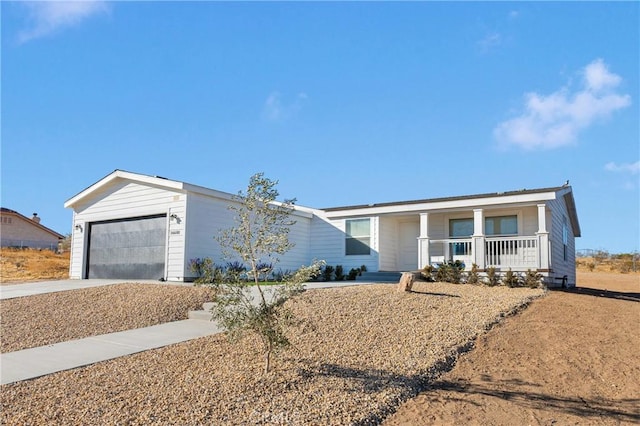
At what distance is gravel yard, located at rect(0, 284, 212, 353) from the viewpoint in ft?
26.6

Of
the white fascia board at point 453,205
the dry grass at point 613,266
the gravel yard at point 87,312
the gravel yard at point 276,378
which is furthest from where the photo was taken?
the dry grass at point 613,266

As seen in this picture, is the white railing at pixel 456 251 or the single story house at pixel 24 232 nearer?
the white railing at pixel 456 251

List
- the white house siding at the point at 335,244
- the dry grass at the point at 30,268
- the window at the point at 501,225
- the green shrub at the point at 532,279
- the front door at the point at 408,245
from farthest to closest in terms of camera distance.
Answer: the dry grass at the point at 30,268 < the front door at the point at 408,245 < the white house siding at the point at 335,244 < the window at the point at 501,225 < the green shrub at the point at 532,279

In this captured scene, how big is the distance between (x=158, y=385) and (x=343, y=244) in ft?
43.8

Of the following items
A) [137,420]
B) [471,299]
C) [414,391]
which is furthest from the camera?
[471,299]

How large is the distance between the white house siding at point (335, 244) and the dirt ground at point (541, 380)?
9.21 meters

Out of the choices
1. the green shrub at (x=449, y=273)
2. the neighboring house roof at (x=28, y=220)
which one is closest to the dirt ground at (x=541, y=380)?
the green shrub at (x=449, y=273)

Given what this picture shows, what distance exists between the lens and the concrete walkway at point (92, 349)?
6.10 m

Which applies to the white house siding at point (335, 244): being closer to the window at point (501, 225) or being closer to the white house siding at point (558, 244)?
the window at point (501, 225)

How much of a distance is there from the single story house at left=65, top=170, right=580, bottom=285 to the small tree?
26.8ft

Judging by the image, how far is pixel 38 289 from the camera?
13195mm

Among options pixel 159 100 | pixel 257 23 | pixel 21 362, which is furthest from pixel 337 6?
pixel 21 362

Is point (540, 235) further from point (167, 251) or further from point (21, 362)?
point (21, 362)

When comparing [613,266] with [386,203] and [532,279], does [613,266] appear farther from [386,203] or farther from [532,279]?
[532,279]
